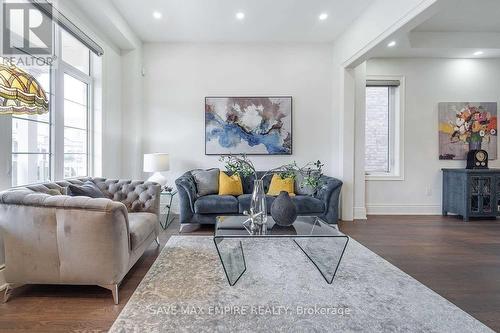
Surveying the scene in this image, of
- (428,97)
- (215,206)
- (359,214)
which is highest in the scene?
(428,97)

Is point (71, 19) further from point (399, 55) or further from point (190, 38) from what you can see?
point (399, 55)

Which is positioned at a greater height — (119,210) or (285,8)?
(285,8)

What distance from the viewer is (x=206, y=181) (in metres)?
4.26

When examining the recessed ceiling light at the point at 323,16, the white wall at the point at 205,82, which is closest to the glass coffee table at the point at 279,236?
the white wall at the point at 205,82

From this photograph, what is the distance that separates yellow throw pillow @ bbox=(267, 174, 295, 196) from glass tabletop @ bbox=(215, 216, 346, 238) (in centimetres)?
150

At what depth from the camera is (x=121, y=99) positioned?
454 centimetres

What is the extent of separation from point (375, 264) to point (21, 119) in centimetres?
368

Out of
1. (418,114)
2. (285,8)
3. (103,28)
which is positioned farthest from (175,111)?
(418,114)

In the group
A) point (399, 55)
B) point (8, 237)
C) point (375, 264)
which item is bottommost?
point (375, 264)

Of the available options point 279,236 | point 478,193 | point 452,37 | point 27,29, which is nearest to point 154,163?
point 27,29

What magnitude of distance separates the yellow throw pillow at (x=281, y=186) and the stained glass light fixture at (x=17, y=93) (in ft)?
10.0

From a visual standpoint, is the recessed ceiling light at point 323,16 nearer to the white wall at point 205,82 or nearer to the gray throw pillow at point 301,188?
the white wall at point 205,82

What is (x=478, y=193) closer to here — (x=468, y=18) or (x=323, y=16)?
(x=468, y=18)

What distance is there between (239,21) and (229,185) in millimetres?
2461
